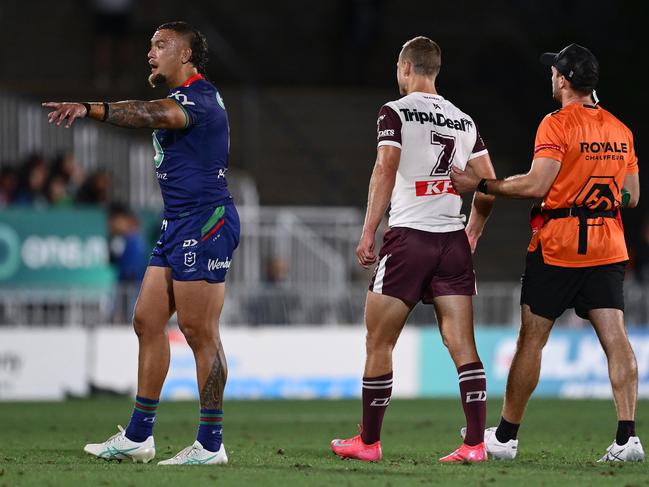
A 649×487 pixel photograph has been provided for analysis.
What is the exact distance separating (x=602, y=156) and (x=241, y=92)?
17390mm

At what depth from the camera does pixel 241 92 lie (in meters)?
25.4

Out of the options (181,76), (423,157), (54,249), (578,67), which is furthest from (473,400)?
(54,249)

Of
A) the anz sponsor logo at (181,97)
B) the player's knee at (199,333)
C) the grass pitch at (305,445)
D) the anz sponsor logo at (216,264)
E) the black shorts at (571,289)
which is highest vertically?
the anz sponsor logo at (181,97)

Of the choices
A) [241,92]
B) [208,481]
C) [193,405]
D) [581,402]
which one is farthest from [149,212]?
[208,481]

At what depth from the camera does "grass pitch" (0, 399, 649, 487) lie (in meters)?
7.18

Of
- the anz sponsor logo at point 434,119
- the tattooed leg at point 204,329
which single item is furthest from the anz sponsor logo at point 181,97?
the anz sponsor logo at point 434,119

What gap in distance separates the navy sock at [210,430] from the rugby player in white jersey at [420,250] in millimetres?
934

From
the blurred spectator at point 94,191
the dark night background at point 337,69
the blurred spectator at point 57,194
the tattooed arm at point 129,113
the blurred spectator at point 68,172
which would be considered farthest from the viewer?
the dark night background at point 337,69

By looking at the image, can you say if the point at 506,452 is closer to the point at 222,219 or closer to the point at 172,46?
the point at 222,219

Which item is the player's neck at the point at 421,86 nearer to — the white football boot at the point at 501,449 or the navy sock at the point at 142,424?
the white football boot at the point at 501,449

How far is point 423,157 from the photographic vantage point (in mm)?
8289

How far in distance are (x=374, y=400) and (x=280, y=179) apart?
16.1m

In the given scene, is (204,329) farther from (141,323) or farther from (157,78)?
(157,78)

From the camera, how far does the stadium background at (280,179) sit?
1702 centimetres
